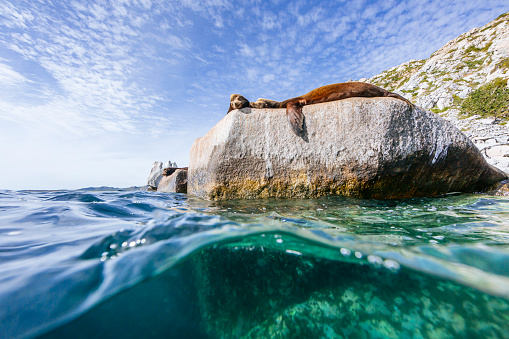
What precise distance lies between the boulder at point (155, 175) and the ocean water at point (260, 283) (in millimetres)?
10391

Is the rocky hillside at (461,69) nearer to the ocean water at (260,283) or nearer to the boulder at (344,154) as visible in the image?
the boulder at (344,154)

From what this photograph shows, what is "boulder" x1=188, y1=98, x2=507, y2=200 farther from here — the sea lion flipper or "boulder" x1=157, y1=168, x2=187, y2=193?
"boulder" x1=157, y1=168, x2=187, y2=193

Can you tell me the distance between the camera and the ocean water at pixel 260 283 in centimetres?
106

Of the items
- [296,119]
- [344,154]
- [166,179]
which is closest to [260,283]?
[344,154]

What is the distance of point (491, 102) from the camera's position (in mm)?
20984

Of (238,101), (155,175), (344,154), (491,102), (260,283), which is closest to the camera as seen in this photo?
(260,283)

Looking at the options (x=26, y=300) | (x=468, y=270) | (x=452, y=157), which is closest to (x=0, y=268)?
(x=26, y=300)

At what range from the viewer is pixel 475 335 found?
0.99m

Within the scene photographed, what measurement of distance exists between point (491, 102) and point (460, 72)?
56.2 ft

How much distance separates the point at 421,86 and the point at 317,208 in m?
46.4

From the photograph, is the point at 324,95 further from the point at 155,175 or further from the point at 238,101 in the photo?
the point at 155,175

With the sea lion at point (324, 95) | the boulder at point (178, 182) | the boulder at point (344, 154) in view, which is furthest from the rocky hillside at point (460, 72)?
the boulder at point (178, 182)

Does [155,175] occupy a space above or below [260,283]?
above

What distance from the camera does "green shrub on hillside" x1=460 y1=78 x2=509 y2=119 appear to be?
19473 mm
